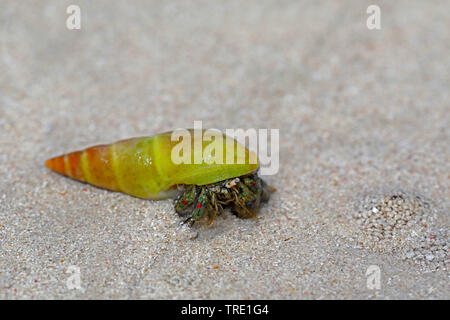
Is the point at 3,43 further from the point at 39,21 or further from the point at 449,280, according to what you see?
the point at 449,280

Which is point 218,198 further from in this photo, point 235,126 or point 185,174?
point 235,126

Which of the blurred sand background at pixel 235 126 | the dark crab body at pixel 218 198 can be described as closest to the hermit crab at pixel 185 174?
the dark crab body at pixel 218 198

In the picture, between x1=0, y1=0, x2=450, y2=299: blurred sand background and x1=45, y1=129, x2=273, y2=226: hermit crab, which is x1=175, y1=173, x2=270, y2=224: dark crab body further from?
x1=0, y1=0, x2=450, y2=299: blurred sand background

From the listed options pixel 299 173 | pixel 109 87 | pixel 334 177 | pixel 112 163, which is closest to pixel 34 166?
pixel 112 163

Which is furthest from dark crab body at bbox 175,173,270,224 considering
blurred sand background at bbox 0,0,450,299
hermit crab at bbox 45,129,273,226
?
blurred sand background at bbox 0,0,450,299

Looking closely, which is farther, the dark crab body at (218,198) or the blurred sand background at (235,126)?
the dark crab body at (218,198)

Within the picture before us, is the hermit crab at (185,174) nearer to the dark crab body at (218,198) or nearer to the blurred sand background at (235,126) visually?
the dark crab body at (218,198)
